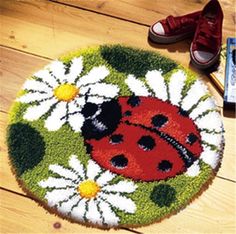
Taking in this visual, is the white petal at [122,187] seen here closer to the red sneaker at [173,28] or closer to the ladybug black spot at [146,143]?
the ladybug black spot at [146,143]

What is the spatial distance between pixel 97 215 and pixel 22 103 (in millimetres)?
373

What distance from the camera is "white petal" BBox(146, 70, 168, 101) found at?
1.30 m

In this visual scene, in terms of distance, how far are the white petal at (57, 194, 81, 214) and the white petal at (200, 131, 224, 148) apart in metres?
0.35

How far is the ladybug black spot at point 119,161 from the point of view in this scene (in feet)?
3.93

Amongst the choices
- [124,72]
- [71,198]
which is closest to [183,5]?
[124,72]

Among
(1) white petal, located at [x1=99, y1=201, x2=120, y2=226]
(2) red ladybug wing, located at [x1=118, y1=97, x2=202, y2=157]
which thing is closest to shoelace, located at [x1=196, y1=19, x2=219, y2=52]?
(2) red ladybug wing, located at [x1=118, y1=97, x2=202, y2=157]

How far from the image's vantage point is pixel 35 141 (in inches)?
48.4

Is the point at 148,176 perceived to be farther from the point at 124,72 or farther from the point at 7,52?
the point at 7,52

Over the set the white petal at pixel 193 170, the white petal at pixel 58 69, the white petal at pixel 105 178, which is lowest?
the white petal at pixel 105 178

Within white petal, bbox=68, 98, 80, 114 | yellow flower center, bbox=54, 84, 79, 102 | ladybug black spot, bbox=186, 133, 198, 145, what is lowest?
ladybug black spot, bbox=186, 133, 198, 145

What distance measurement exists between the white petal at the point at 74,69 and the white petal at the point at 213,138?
0.37 m

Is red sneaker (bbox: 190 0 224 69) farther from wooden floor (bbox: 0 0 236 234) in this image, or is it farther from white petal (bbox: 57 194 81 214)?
white petal (bbox: 57 194 81 214)

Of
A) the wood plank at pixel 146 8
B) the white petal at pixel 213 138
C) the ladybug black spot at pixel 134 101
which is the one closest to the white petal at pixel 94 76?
the ladybug black spot at pixel 134 101

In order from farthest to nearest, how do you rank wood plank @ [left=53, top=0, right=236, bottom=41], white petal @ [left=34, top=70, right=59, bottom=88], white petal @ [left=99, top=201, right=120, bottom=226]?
wood plank @ [left=53, top=0, right=236, bottom=41]
white petal @ [left=34, top=70, right=59, bottom=88]
white petal @ [left=99, top=201, right=120, bottom=226]
